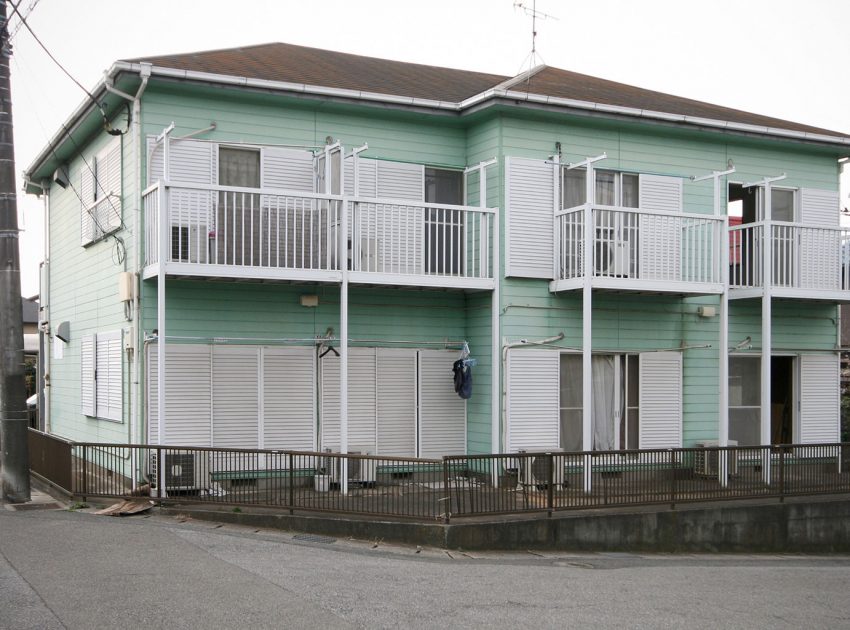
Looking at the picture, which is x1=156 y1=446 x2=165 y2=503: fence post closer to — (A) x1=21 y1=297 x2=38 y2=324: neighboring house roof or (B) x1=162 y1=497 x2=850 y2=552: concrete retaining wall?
(B) x1=162 y1=497 x2=850 y2=552: concrete retaining wall

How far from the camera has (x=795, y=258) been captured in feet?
57.7

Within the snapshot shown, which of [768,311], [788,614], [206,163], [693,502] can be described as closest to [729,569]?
[693,502]

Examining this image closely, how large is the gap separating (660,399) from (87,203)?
11.1m

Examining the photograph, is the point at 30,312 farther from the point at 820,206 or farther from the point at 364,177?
the point at 820,206

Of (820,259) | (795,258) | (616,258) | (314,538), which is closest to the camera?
(314,538)

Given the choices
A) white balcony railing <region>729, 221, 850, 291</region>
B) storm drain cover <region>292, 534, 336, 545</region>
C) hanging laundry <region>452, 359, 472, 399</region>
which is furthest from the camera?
white balcony railing <region>729, 221, 850, 291</region>

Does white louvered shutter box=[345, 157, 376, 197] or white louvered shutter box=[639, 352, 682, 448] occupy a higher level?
white louvered shutter box=[345, 157, 376, 197]

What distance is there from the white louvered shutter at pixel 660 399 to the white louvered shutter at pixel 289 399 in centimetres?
594

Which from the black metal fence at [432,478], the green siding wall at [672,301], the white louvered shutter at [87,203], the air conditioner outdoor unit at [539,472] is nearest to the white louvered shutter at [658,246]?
the green siding wall at [672,301]

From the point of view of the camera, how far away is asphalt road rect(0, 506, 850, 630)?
8.09m

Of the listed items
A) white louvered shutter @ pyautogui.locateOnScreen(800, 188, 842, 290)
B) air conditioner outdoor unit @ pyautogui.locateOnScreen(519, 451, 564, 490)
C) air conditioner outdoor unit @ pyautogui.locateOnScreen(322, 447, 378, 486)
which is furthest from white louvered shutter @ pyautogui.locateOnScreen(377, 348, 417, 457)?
white louvered shutter @ pyautogui.locateOnScreen(800, 188, 842, 290)

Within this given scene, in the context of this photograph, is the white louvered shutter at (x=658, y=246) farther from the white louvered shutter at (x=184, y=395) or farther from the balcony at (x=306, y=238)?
the white louvered shutter at (x=184, y=395)

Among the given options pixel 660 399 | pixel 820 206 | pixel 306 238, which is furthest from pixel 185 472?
pixel 820 206

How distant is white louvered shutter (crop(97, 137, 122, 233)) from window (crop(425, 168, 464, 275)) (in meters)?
5.06
